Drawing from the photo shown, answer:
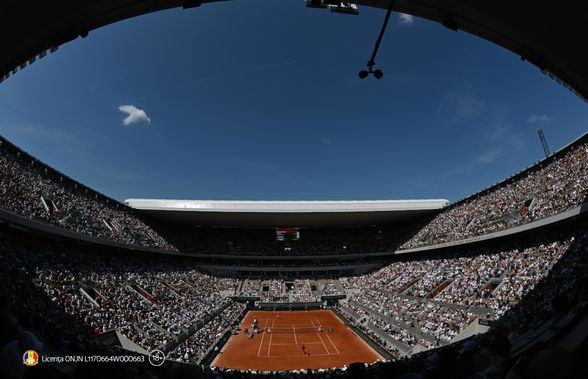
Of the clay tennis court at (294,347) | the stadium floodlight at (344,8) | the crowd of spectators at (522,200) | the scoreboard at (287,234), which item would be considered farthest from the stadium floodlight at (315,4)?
the scoreboard at (287,234)

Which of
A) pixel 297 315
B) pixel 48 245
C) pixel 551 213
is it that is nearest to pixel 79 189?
pixel 48 245

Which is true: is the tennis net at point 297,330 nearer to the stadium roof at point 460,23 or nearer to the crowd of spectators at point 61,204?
the crowd of spectators at point 61,204

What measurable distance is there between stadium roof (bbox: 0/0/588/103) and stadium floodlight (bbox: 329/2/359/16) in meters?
0.40

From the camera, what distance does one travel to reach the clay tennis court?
22234 mm

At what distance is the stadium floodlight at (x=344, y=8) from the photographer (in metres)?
6.41

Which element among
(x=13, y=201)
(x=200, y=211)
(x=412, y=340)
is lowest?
(x=412, y=340)

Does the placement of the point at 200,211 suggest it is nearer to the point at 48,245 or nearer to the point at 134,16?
the point at 48,245

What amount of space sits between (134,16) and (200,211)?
127 feet

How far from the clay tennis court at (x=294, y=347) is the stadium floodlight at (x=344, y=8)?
23125mm

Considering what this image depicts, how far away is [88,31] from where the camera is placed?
621cm

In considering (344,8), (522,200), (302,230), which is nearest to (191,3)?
(344,8)

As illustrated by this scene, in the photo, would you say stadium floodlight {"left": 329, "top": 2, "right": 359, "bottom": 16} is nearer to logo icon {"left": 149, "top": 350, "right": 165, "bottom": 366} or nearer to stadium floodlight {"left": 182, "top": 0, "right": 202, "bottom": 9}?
stadium floodlight {"left": 182, "top": 0, "right": 202, "bottom": 9}

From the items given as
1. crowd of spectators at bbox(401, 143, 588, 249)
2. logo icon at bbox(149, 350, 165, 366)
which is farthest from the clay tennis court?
crowd of spectators at bbox(401, 143, 588, 249)

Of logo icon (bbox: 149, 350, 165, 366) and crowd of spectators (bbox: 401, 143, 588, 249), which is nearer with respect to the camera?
logo icon (bbox: 149, 350, 165, 366)
